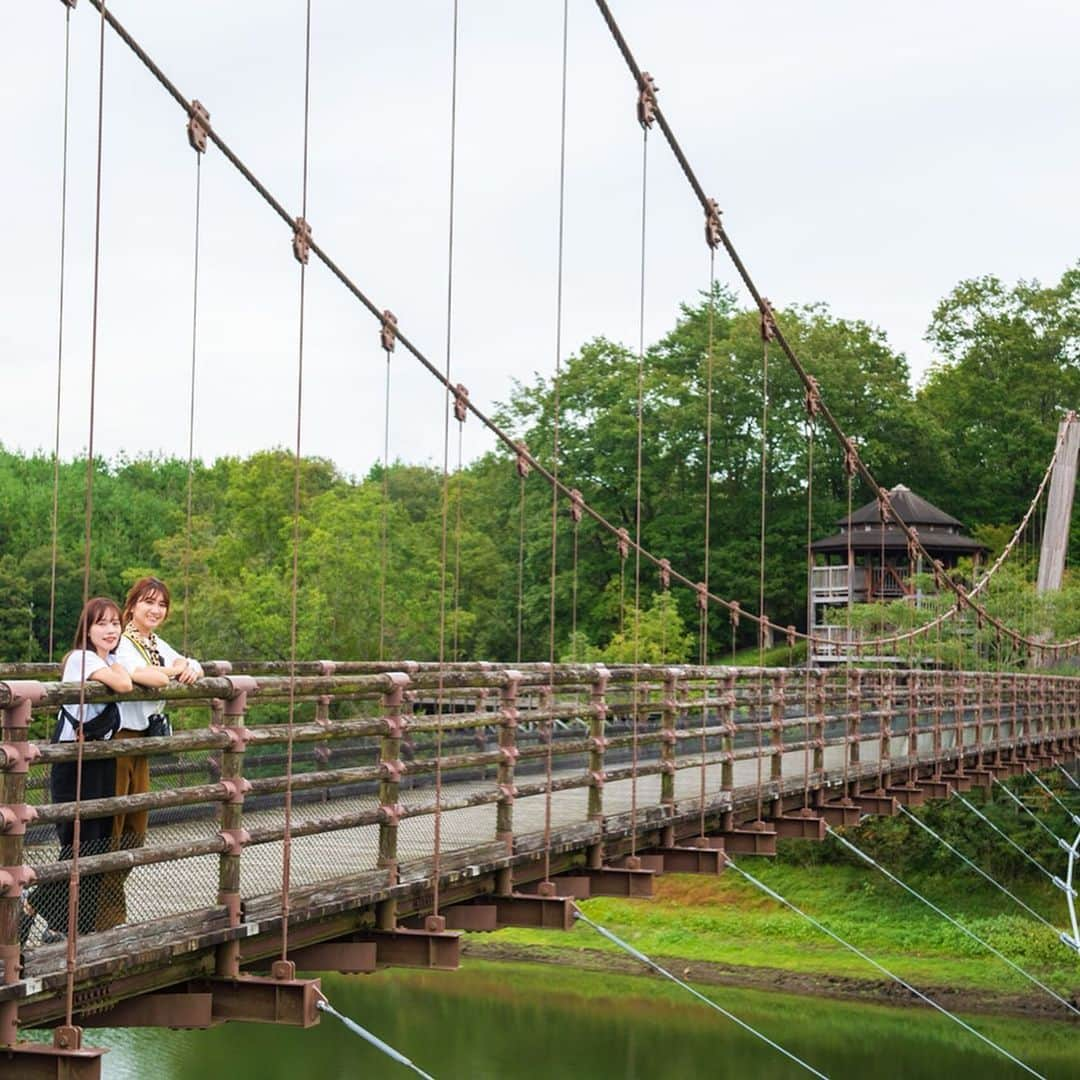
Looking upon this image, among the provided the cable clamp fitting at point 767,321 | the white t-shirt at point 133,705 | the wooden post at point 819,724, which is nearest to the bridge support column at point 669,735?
the wooden post at point 819,724

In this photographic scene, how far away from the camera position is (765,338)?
49.2ft

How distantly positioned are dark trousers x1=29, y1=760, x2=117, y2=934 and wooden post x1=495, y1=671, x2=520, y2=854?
97.3 inches

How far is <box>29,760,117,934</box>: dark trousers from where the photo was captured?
5.16 metres

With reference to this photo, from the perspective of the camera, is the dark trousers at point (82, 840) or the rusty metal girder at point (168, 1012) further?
the rusty metal girder at point (168, 1012)

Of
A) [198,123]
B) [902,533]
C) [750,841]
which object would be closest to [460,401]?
[750,841]

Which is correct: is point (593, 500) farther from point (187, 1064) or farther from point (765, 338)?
point (765, 338)

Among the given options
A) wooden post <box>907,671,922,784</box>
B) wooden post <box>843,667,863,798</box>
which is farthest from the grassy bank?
wooden post <box>843,667,863,798</box>

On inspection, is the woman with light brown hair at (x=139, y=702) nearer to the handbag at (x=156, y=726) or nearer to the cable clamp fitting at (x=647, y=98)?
the handbag at (x=156, y=726)

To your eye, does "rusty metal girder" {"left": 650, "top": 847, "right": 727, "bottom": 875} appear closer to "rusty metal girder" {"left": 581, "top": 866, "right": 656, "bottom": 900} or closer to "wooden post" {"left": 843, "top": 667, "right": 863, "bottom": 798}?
"rusty metal girder" {"left": 581, "top": 866, "right": 656, "bottom": 900}

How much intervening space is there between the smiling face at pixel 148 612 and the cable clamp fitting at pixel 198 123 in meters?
2.76

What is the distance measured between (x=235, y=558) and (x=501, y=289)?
12.9 m

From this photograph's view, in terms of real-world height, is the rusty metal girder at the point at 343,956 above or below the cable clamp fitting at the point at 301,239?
below

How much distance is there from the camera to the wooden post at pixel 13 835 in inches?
185

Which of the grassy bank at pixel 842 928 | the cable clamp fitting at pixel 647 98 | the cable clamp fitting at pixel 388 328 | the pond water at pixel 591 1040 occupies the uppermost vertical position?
the cable clamp fitting at pixel 647 98
